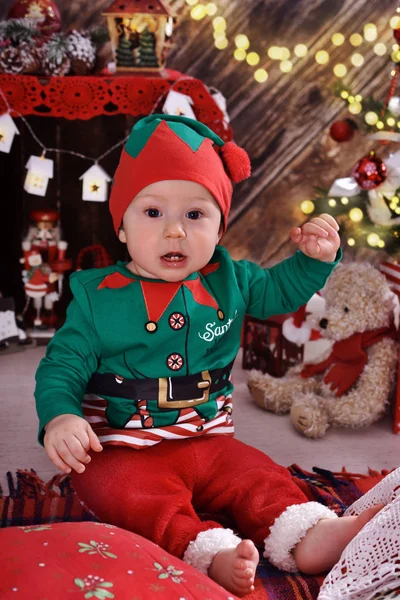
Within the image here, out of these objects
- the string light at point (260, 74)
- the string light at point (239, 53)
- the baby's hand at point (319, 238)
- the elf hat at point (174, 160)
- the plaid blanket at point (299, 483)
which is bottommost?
the plaid blanket at point (299, 483)

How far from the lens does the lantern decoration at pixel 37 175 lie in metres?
2.10

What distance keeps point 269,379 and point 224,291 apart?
0.56 m

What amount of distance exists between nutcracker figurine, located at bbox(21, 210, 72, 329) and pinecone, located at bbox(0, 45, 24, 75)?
1.41ft

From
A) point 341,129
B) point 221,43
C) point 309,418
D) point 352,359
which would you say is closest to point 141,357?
point 309,418

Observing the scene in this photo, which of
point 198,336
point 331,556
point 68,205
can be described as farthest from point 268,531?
point 68,205

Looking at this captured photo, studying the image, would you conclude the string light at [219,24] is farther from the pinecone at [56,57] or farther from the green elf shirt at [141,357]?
the green elf shirt at [141,357]

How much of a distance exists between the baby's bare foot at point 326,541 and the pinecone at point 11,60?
1624 millimetres

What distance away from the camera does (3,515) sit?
110cm

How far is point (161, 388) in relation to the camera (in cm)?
113

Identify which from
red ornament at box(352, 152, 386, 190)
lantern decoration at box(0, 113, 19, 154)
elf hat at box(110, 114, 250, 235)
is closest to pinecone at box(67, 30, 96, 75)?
lantern decoration at box(0, 113, 19, 154)

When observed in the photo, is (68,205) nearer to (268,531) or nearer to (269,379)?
(269,379)

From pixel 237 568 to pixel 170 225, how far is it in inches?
20.1

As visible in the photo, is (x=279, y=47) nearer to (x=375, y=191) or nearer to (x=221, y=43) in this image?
(x=221, y=43)

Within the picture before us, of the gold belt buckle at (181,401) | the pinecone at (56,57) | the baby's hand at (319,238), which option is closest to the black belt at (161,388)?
the gold belt buckle at (181,401)
